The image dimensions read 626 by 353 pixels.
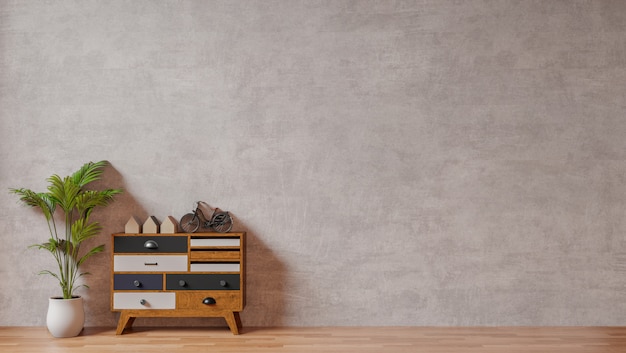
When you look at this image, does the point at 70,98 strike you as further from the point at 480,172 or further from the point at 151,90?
the point at 480,172

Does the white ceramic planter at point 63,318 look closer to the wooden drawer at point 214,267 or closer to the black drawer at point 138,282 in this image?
the black drawer at point 138,282

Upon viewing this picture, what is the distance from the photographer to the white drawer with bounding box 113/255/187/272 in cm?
401

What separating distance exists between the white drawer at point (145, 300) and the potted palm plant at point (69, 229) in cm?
31

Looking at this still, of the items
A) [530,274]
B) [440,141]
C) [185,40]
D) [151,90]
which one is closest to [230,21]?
[185,40]

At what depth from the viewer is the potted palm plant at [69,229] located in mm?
3988

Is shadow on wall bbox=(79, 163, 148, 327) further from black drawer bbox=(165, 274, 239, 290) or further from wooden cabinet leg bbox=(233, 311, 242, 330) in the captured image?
wooden cabinet leg bbox=(233, 311, 242, 330)

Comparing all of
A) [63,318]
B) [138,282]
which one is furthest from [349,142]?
[63,318]

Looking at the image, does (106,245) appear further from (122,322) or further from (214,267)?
(214,267)

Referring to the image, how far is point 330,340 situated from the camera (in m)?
3.86

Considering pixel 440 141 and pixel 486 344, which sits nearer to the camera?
pixel 486 344

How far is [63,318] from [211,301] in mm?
978

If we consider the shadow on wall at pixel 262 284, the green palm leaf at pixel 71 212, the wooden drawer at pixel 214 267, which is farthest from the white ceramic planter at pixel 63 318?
the shadow on wall at pixel 262 284

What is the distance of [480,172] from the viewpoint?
14.3 ft

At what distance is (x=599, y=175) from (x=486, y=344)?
5.18ft
